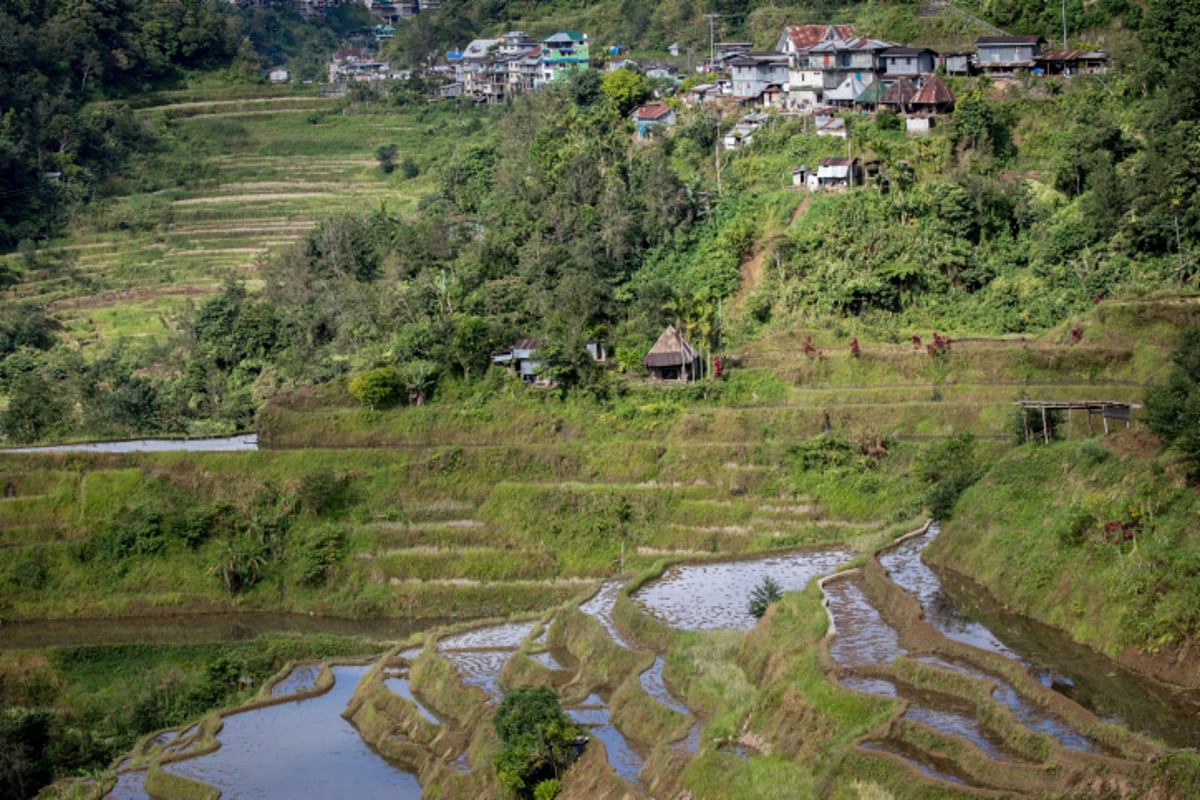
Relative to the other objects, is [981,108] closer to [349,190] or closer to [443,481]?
[443,481]

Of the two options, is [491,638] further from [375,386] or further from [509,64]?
[509,64]

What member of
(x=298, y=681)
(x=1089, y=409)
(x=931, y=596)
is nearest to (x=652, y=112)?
(x=1089, y=409)

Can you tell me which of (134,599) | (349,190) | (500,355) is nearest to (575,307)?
(500,355)

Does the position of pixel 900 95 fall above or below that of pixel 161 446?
above

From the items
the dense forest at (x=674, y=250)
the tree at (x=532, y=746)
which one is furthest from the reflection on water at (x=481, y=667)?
the dense forest at (x=674, y=250)

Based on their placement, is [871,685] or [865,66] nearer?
[871,685]

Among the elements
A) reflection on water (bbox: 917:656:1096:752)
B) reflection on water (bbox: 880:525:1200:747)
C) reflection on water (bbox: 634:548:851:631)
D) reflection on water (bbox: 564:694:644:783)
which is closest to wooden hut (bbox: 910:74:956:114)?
reflection on water (bbox: 634:548:851:631)

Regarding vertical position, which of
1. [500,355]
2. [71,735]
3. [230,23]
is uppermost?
[230,23]
